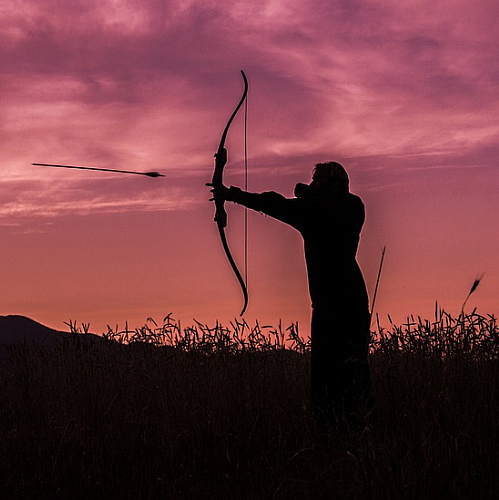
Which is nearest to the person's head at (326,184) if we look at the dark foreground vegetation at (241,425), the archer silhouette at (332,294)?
the archer silhouette at (332,294)

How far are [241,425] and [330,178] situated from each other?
2200 mm

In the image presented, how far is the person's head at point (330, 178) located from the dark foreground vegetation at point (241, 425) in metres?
1.70

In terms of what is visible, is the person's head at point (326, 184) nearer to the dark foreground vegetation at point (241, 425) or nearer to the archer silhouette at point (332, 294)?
the archer silhouette at point (332, 294)

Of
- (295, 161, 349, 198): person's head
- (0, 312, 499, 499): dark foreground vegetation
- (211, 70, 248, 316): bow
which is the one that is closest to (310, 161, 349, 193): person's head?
(295, 161, 349, 198): person's head

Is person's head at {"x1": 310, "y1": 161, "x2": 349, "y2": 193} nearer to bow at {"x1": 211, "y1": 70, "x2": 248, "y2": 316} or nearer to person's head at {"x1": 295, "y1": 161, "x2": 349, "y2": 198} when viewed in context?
person's head at {"x1": 295, "y1": 161, "x2": 349, "y2": 198}

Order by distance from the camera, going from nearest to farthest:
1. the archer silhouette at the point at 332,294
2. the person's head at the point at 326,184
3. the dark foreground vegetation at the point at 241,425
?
the dark foreground vegetation at the point at 241,425
the archer silhouette at the point at 332,294
the person's head at the point at 326,184

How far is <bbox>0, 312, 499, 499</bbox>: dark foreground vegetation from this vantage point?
490 centimetres

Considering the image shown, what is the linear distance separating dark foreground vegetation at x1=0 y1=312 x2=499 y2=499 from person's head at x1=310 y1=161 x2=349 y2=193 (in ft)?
→ 5.57

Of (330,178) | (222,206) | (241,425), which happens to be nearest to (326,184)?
(330,178)

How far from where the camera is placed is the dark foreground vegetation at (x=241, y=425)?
490 centimetres

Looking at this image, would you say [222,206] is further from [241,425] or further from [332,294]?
[241,425]

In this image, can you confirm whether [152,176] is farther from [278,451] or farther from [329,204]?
[278,451]

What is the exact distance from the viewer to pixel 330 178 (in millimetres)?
6461

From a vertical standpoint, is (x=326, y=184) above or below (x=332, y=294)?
above
